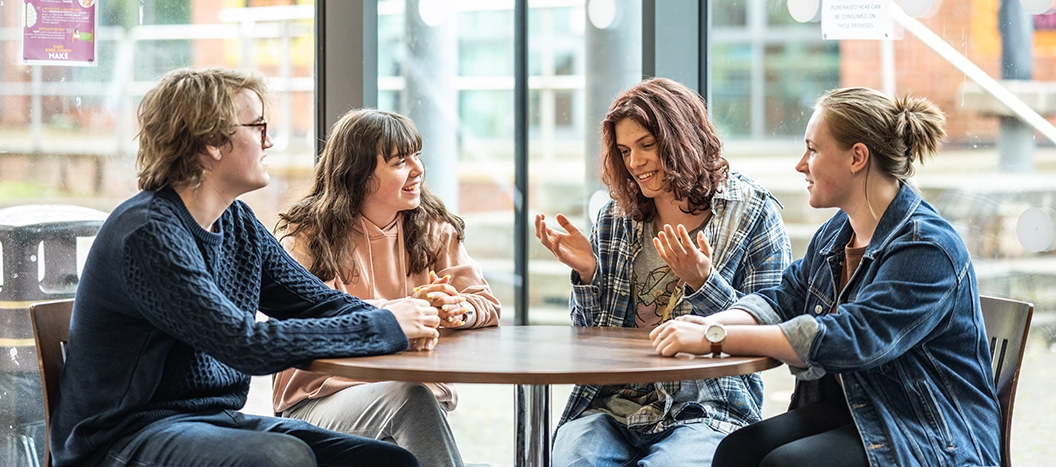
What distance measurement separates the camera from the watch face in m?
1.82

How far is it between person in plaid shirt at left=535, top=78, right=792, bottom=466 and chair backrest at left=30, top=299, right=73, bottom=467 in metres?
1.01

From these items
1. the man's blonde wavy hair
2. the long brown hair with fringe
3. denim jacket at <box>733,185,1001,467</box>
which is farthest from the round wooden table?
the man's blonde wavy hair

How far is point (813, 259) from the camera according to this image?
2186mm

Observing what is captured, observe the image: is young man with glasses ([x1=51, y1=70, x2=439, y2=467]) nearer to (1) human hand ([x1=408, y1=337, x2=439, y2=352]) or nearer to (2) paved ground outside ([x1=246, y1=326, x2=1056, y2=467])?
(1) human hand ([x1=408, y1=337, x2=439, y2=352])

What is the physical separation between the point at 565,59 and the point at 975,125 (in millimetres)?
1488

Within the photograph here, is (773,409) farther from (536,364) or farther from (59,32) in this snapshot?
(59,32)

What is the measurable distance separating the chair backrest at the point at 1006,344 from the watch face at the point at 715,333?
60 centimetres

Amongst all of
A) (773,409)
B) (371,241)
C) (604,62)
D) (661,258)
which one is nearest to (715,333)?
(661,258)

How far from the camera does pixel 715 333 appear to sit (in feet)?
5.98

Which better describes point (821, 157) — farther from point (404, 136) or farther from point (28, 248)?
point (28, 248)

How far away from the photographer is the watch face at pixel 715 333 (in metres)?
1.82

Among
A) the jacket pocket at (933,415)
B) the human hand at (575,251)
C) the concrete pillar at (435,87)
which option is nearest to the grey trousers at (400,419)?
the human hand at (575,251)

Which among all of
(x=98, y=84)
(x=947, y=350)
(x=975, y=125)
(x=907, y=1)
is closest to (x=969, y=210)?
(x=975, y=125)

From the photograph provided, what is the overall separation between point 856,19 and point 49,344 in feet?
7.82
